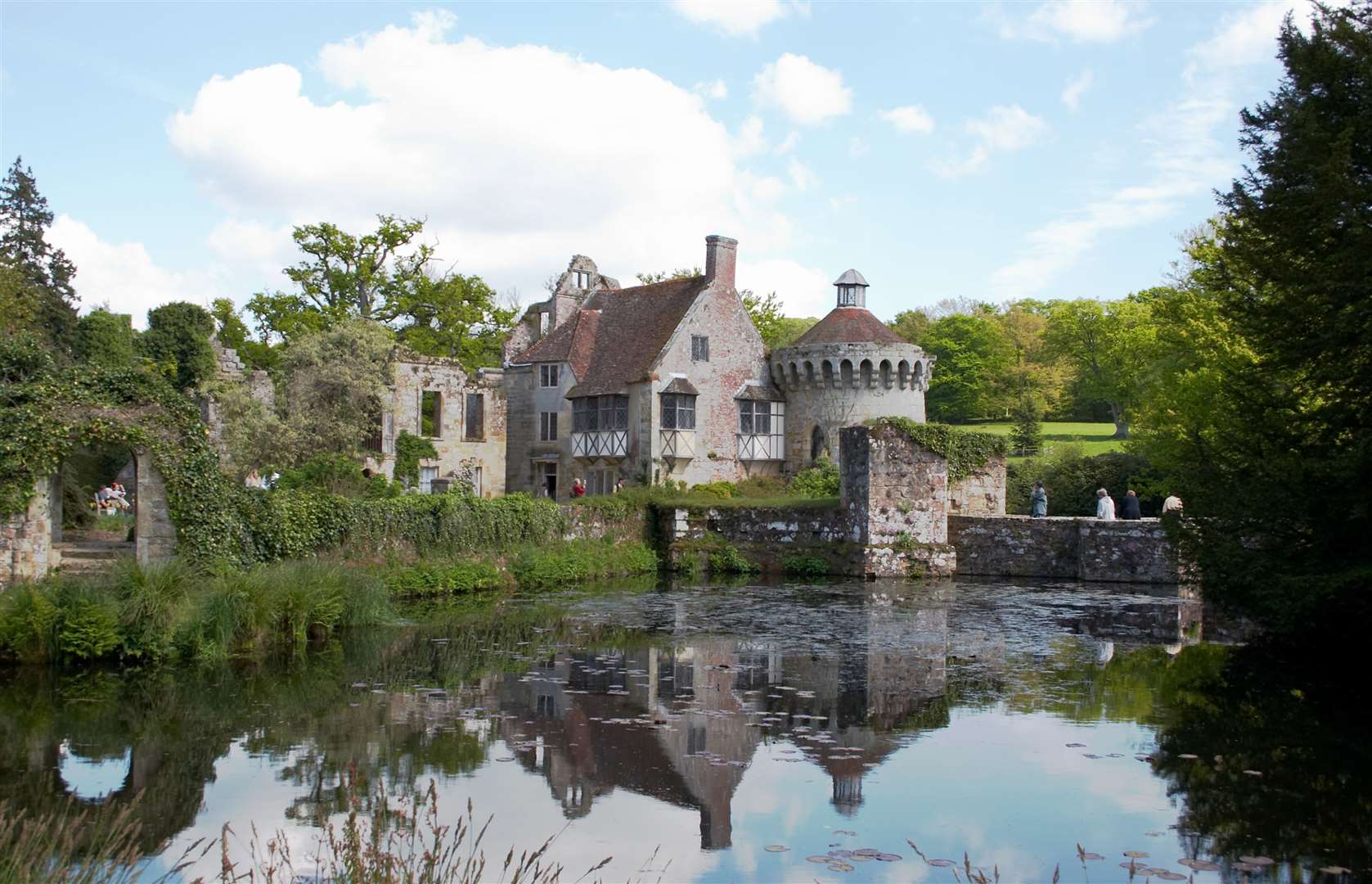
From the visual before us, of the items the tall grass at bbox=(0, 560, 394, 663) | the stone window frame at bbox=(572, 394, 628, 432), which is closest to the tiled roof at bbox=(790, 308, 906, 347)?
the stone window frame at bbox=(572, 394, 628, 432)

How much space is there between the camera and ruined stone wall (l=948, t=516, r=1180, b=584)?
24672 mm

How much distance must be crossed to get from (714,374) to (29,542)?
26.2 meters

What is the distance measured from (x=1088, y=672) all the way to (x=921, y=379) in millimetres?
27602

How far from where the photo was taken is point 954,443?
2630cm

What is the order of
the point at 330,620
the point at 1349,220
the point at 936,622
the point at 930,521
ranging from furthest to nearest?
1. the point at 930,521
2. the point at 936,622
3. the point at 330,620
4. the point at 1349,220

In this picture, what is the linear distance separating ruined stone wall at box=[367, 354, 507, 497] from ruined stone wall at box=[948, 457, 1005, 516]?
A: 15204 millimetres

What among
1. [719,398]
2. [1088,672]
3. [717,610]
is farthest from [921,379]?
[1088,672]

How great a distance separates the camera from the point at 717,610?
19188mm

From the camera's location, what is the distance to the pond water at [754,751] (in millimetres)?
7320

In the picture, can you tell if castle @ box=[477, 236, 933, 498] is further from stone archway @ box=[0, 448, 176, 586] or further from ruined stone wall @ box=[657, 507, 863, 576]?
stone archway @ box=[0, 448, 176, 586]

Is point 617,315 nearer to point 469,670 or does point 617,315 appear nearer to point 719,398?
point 719,398

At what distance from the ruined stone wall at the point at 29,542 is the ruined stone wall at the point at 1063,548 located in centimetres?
1804

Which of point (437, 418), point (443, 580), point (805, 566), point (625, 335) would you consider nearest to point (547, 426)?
point (625, 335)

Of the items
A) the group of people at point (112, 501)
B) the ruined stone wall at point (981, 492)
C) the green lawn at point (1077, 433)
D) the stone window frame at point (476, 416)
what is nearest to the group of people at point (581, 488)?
the stone window frame at point (476, 416)
